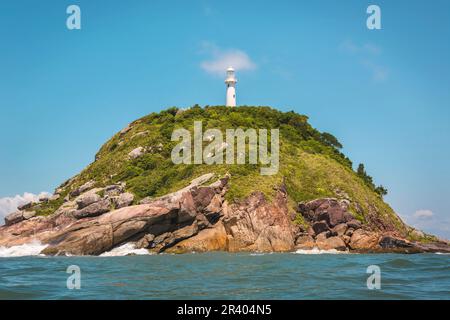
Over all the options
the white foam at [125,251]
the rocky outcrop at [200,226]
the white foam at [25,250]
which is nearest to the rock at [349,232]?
the rocky outcrop at [200,226]

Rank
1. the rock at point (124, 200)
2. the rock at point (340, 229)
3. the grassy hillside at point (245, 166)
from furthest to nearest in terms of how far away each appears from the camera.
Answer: the grassy hillside at point (245, 166) → the rock at point (124, 200) → the rock at point (340, 229)

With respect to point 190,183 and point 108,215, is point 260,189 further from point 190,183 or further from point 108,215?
point 108,215

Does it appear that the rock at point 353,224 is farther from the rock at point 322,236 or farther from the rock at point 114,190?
the rock at point 114,190

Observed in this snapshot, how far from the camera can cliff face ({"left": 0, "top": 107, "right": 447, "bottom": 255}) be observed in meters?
52.3

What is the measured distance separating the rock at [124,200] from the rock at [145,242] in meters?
8.78

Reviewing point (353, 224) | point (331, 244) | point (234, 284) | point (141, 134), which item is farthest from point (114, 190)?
point (234, 284)

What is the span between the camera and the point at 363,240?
2235 inches

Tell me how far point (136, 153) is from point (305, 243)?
3418 centimetres

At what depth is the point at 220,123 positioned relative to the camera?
81000 millimetres

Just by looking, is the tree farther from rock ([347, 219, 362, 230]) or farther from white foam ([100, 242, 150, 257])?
white foam ([100, 242, 150, 257])

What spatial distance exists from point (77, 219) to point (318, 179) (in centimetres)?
3384

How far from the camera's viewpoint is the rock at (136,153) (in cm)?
7864

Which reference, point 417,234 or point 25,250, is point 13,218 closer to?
point 25,250

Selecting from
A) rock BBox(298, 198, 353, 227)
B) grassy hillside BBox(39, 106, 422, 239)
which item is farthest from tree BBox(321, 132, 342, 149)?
rock BBox(298, 198, 353, 227)
